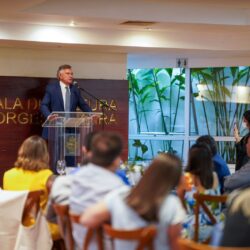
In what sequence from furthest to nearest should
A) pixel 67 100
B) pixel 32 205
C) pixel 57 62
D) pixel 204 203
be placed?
pixel 57 62 → pixel 67 100 → pixel 32 205 → pixel 204 203

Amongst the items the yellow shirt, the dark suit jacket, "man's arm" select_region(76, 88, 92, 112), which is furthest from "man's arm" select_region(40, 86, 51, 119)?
the yellow shirt

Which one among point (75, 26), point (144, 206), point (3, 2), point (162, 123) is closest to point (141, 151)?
point (162, 123)

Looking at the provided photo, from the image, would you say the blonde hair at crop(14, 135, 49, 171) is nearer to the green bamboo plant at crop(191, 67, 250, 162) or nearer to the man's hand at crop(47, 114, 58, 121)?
the man's hand at crop(47, 114, 58, 121)

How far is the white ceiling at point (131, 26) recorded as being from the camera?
317 inches

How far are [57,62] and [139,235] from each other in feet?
23.4

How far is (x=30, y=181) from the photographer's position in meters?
5.21

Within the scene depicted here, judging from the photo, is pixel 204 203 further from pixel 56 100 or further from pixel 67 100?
pixel 56 100

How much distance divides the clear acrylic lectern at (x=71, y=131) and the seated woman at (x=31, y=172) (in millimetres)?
3007

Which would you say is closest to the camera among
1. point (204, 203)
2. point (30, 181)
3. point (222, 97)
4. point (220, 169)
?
point (204, 203)

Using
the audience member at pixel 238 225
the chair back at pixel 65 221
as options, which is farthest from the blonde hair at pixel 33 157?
the audience member at pixel 238 225

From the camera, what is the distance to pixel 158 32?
9984mm

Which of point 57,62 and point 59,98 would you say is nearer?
point 59,98

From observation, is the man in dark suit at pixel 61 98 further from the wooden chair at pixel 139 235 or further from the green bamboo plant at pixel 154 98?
the wooden chair at pixel 139 235

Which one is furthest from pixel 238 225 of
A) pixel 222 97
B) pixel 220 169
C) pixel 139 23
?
pixel 222 97
